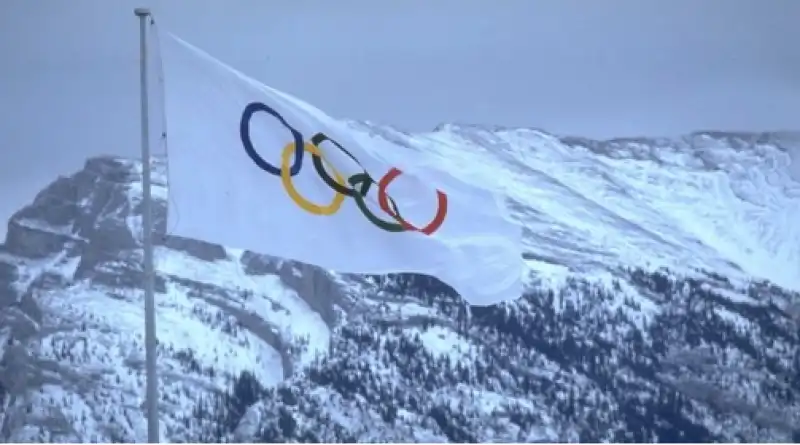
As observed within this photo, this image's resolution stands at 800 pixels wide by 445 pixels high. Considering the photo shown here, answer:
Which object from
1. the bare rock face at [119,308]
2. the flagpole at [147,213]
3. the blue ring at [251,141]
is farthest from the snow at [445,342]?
the flagpole at [147,213]

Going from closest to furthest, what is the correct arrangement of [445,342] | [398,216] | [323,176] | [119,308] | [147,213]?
[147,213], [323,176], [398,216], [119,308], [445,342]

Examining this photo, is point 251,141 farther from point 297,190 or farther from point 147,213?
point 147,213

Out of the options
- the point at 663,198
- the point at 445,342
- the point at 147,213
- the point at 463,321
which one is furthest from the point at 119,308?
the point at 663,198

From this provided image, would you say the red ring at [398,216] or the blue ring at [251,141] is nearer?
the blue ring at [251,141]

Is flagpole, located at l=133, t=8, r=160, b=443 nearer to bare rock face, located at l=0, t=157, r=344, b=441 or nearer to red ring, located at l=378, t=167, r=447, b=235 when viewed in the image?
red ring, located at l=378, t=167, r=447, b=235

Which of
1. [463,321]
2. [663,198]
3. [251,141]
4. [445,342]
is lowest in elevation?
[445,342]

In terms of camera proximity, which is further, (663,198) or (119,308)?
(663,198)

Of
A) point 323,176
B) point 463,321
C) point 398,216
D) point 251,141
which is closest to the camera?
point 251,141

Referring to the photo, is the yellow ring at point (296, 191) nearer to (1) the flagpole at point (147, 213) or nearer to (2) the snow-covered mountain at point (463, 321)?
(1) the flagpole at point (147, 213)
